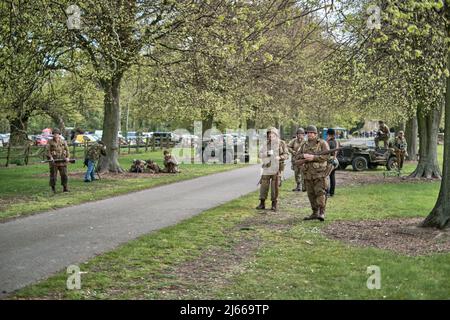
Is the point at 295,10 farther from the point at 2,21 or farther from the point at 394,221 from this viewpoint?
the point at 2,21

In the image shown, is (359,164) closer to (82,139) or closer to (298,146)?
(298,146)

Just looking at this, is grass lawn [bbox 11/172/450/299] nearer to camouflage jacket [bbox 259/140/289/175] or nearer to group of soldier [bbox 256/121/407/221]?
group of soldier [bbox 256/121/407/221]

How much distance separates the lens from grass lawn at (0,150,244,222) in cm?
1325

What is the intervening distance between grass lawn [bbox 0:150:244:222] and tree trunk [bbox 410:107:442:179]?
370 inches

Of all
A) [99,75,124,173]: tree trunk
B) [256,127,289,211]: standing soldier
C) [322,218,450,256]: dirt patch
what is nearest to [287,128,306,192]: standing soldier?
[256,127,289,211]: standing soldier

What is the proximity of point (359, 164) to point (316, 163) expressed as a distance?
54.8 feet

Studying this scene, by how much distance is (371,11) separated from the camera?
970cm

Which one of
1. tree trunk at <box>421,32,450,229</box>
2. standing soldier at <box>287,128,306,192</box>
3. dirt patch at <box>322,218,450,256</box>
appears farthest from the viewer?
standing soldier at <box>287,128,306,192</box>

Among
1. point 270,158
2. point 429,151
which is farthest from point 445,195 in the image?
point 429,151

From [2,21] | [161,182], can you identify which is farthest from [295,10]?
[161,182]

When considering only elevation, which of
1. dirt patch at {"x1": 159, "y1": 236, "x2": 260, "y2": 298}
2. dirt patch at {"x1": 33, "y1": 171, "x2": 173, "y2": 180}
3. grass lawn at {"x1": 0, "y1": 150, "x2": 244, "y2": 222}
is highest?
dirt patch at {"x1": 33, "y1": 171, "x2": 173, "y2": 180}

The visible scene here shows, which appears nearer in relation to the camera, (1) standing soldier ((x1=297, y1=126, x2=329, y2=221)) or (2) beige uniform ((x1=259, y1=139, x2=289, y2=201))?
(1) standing soldier ((x1=297, y1=126, x2=329, y2=221))
